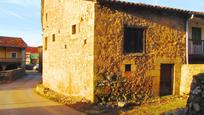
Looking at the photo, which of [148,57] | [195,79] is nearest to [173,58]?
[148,57]

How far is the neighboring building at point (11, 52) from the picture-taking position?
46719mm

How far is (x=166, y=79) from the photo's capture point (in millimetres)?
16922

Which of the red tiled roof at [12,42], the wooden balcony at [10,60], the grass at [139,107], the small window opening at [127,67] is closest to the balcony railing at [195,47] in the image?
the grass at [139,107]

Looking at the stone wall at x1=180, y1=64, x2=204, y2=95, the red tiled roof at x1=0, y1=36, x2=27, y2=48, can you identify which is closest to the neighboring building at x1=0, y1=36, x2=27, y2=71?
the red tiled roof at x1=0, y1=36, x2=27, y2=48

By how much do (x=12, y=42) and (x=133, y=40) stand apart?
36646 millimetres

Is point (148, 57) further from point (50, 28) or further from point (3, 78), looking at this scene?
point (3, 78)

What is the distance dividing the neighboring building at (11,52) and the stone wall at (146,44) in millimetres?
34631

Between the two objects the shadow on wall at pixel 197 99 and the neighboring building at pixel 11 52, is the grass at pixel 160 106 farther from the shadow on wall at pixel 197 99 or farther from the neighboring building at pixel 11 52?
the neighboring building at pixel 11 52

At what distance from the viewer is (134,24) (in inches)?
612

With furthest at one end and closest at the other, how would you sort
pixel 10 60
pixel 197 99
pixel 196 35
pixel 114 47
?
pixel 10 60 < pixel 196 35 < pixel 114 47 < pixel 197 99

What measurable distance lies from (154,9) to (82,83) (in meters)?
5.39

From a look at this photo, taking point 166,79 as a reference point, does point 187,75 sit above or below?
above

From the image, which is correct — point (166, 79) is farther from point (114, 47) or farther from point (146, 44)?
point (114, 47)

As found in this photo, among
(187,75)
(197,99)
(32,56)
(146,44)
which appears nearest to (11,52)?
(32,56)
